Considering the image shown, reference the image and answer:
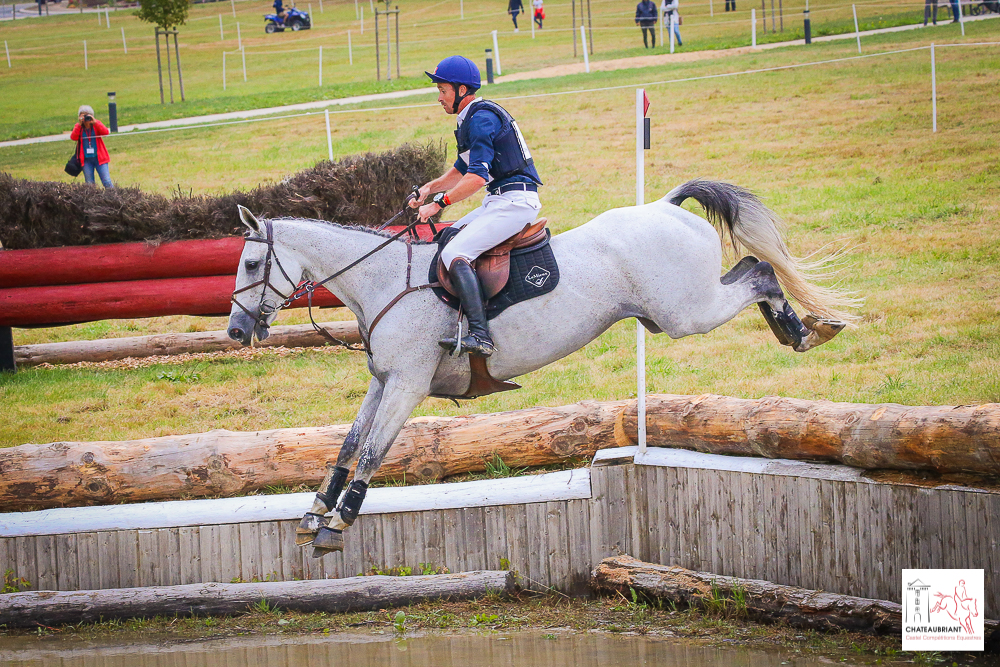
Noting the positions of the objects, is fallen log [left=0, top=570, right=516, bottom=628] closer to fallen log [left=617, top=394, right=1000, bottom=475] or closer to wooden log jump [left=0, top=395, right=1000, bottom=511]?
wooden log jump [left=0, top=395, right=1000, bottom=511]

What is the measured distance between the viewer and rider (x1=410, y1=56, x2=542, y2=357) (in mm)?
4465

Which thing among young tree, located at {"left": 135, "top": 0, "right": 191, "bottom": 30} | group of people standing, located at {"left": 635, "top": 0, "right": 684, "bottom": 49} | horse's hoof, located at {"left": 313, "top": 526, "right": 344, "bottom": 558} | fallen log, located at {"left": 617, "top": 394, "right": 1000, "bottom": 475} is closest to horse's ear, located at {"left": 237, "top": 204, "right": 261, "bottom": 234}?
horse's hoof, located at {"left": 313, "top": 526, "right": 344, "bottom": 558}

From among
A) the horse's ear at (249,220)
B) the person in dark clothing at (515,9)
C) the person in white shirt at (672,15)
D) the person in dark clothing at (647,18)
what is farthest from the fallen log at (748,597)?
the person in dark clothing at (515,9)

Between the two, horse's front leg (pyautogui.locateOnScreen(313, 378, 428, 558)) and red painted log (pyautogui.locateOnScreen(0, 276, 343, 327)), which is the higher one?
red painted log (pyautogui.locateOnScreen(0, 276, 343, 327))

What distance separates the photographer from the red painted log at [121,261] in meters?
8.93

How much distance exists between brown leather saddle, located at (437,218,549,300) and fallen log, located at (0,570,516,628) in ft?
5.64

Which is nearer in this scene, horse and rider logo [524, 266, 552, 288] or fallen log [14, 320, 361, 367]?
horse and rider logo [524, 266, 552, 288]

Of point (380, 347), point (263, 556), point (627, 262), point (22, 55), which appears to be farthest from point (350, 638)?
point (22, 55)

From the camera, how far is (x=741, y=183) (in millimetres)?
12867

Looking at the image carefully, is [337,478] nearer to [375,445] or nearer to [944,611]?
[375,445]

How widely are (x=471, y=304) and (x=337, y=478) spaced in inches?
42.2

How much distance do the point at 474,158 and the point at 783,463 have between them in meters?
2.37

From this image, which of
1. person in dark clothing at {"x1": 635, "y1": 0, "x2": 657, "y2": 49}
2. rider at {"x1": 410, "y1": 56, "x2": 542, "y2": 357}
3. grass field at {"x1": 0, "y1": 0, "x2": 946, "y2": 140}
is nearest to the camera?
rider at {"x1": 410, "y1": 56, "x2": 542, "y2": 357}

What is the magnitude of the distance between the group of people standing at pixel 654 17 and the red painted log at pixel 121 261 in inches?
637
